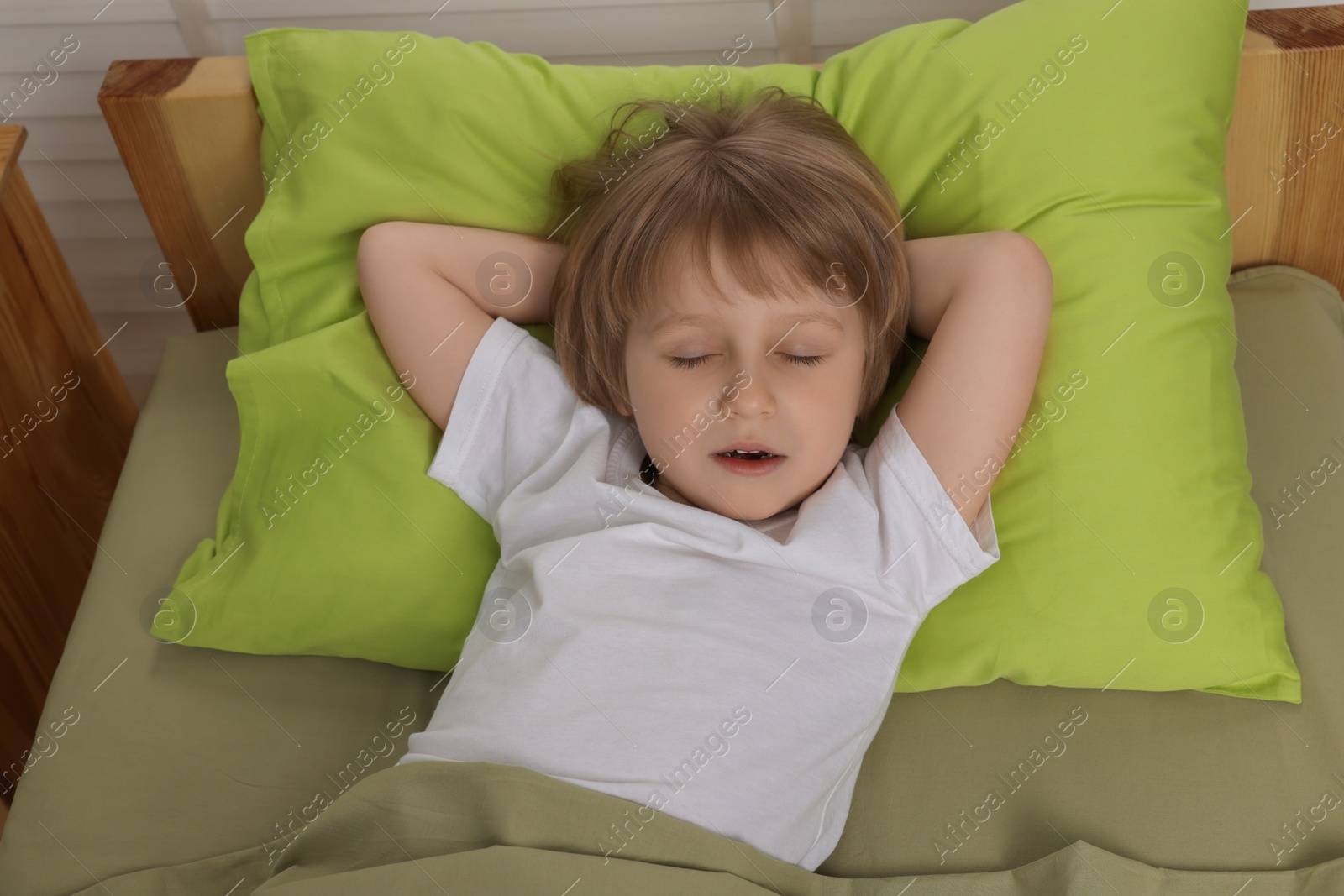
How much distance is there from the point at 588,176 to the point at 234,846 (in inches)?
29.6

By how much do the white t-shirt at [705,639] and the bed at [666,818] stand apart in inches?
1.5

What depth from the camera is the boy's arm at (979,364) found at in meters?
1.00

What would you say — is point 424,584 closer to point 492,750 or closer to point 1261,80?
point 492,750

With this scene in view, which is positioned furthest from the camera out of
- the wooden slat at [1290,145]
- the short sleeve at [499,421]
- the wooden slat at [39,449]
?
the wooden slat at [39,449]

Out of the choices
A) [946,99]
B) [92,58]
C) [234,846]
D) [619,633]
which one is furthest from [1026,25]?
[92,58]

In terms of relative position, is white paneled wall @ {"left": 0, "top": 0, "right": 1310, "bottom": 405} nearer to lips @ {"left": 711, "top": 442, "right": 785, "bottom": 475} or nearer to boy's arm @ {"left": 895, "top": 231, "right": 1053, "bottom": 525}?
boy's arm @ {"left": 895, "top": 231, "right": 1053, "bottom": 525}

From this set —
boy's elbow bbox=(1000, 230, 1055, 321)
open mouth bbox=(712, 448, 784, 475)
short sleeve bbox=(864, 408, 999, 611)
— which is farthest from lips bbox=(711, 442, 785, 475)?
boy's elbow bbox=(1000, 230, 1055, 321)

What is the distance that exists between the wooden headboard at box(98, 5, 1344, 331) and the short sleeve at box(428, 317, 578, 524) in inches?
18.9

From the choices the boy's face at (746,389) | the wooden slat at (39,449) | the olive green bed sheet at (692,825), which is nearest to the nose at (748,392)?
the boy's face at (746,389)

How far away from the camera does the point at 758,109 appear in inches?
44.5

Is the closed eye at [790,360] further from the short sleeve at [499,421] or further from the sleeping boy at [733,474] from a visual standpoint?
the short sleeve at [499,421]

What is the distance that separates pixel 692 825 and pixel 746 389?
37cm

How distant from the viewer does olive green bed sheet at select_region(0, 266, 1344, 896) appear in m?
0.89

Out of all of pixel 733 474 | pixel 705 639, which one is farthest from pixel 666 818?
pixel 733 474
